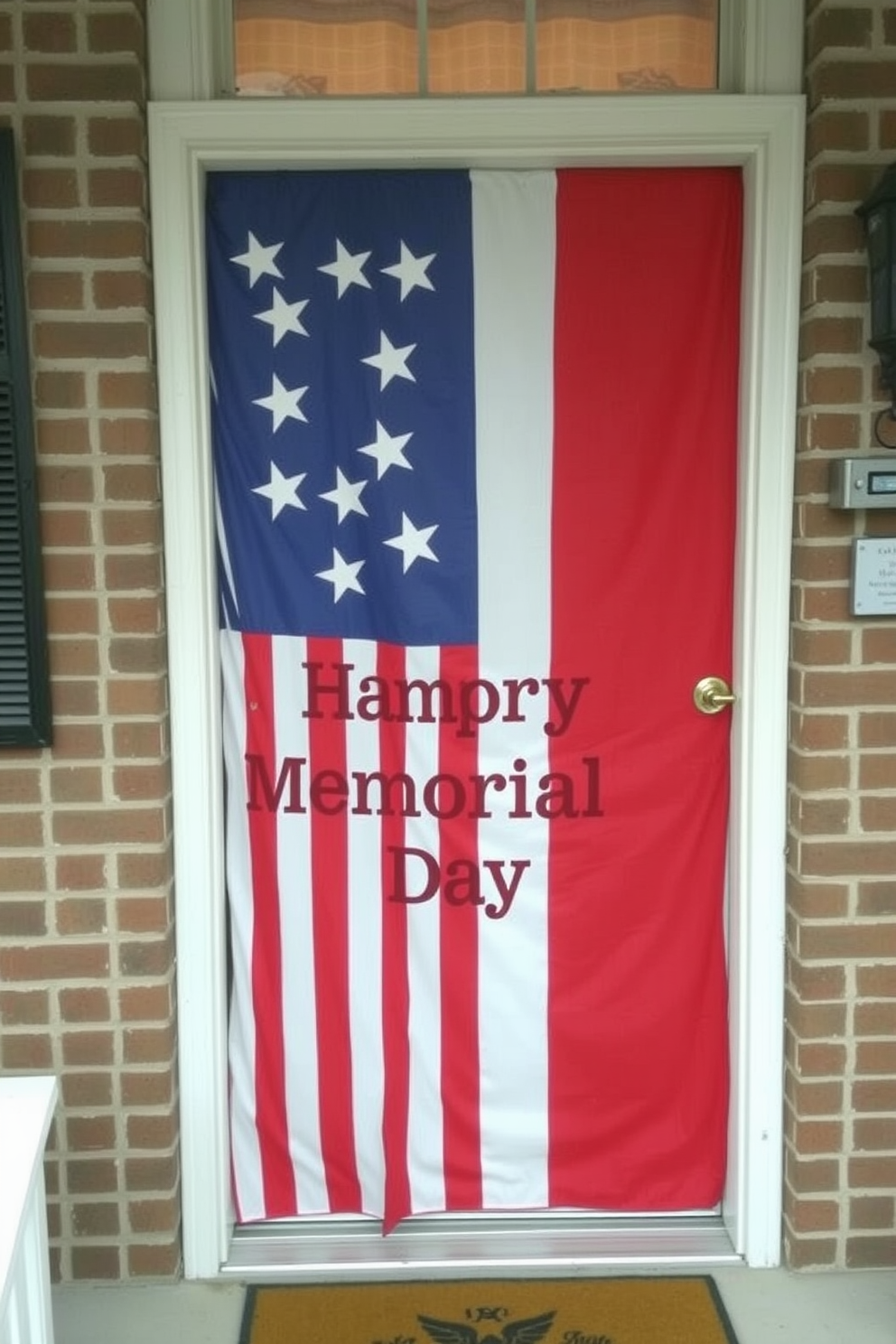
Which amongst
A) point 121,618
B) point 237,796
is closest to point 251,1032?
point 237,796

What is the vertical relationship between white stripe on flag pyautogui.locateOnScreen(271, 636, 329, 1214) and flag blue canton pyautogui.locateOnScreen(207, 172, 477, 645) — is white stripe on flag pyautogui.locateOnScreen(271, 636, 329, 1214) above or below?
below

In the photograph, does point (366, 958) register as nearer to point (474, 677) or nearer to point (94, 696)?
point (474, 677)

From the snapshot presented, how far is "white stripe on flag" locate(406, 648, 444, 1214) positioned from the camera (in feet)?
7.29

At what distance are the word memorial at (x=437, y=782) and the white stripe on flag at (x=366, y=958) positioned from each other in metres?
0.02

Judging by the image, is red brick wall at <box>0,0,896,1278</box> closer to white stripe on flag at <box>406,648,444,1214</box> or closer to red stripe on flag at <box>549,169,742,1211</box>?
red stripe on flag at <box>549,169,742,1211</box>

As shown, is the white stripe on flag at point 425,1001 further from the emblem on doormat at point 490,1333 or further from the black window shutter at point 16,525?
the black window shutter at point 16,525

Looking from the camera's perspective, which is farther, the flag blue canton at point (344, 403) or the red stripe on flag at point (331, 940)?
the red stripe on flag at point (331, 940)

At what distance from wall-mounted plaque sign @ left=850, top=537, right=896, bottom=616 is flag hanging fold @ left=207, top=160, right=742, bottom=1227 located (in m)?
0.27

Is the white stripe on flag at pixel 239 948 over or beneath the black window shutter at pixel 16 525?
beneath

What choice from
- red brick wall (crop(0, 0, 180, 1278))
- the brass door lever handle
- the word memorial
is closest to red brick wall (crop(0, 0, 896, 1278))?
red brick wall (crop(0, 0, 180, 1278))

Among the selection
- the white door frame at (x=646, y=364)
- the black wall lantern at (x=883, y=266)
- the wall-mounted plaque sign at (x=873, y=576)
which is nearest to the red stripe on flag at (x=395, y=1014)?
the white door frame at (x=646, y=364)

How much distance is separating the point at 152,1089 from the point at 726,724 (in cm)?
125

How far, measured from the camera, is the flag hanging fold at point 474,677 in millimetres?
2111

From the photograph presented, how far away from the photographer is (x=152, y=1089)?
2.08 meters
